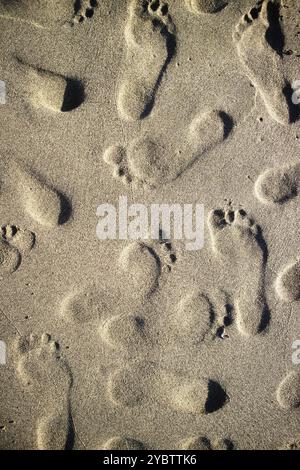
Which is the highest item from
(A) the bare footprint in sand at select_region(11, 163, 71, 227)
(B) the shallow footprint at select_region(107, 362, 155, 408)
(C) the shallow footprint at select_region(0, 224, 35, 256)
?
(A) the bare footprint in sand at select_region(11, 163, 71, 227)

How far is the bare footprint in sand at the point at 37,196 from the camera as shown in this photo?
54.7 inches

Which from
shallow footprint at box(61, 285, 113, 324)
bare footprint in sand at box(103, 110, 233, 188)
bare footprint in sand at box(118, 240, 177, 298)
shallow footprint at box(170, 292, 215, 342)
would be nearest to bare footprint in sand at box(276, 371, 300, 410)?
shallow footprint at box(170, 292, 215, 342)

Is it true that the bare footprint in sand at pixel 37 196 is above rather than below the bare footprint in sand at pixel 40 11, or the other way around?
below

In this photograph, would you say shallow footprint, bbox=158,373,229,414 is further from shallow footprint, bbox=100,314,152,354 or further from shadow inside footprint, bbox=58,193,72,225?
shadow inside footprint, bbox=58,193,72,225

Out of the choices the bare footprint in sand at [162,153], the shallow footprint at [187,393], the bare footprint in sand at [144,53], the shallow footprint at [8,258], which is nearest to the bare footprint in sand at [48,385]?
the shallow footprint at [8,258]

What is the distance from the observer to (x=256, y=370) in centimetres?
144

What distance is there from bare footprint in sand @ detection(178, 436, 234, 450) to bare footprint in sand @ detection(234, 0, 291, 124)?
1235mm

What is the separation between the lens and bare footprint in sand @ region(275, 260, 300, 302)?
1.43 m

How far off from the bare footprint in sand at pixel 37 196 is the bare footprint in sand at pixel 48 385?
454 mm

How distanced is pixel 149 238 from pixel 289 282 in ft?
1.83

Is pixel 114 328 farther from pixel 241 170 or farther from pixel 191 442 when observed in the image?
pixel 241 170

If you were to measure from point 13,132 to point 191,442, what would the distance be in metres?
1.34

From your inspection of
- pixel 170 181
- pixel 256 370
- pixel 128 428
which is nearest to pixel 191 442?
pixel 128 428

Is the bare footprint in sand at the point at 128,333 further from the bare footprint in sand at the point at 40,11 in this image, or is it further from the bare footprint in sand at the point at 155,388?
the bare footprint in sand at the point at 40,11
